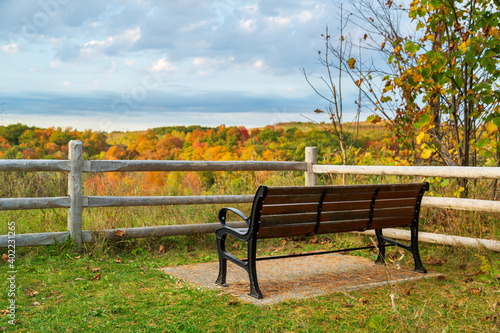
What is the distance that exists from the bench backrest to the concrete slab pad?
1.67ft

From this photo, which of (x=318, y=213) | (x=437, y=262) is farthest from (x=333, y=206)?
(x=437, y=262)

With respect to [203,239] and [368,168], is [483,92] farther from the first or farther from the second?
[203,239]

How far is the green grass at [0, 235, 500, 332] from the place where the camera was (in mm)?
3557

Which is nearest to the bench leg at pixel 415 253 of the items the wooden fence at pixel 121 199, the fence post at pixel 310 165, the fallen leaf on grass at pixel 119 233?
the wooden fence at pixel 121 199

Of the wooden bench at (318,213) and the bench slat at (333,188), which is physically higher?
the bench slat at (333,188)

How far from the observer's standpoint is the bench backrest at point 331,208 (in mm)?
4312

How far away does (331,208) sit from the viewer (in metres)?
4.71

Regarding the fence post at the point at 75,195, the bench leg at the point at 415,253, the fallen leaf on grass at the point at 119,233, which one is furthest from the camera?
the fallen leaf on grass at the point at 119,233

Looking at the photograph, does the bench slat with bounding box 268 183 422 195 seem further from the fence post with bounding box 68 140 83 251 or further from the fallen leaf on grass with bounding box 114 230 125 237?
the fence post with bounding box 68 140 83 251

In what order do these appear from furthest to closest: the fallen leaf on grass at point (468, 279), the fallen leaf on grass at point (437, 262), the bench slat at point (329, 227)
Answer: the fallen leaf on grass at point (437, 262) → the fallen leaf on grass at point (468, 279) → the bench slat at point (329, 227)

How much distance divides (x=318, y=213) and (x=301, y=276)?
2.66 ft

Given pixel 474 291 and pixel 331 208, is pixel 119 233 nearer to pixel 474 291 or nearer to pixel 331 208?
pixel 331 208

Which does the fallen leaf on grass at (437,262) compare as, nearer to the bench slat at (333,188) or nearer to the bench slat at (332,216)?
the bench slat at (332,216)

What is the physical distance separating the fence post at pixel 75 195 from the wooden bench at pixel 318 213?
2095 mm
